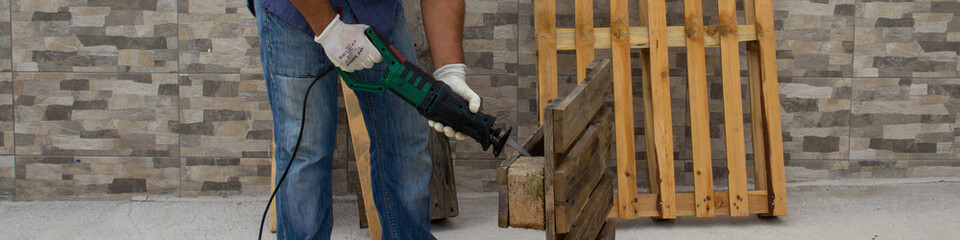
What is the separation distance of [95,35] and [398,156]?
1843mm

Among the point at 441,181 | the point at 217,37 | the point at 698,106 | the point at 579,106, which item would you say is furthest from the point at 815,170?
the point at 217,37

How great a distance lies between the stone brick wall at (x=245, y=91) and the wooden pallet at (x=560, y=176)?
1.49 m

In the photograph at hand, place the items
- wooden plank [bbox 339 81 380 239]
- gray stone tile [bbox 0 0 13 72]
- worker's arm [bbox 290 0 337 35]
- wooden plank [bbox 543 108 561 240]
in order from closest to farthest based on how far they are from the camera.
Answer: wooden plank [bbox 543 108 561 240]
worker's arm [bbox 290 0 337 35]
wooden plank [bbox 339 81 380 239]
gray stone tile [bbox 0 0 13 72]

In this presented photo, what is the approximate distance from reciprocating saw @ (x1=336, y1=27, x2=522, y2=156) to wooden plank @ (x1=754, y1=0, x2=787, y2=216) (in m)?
1.43

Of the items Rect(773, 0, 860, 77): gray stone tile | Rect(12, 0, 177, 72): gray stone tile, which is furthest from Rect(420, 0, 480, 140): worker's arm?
Rect(773, 0, 860, 77): gray stone tile

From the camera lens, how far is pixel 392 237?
226 centimetres

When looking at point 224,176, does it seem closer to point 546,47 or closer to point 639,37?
point 546,47

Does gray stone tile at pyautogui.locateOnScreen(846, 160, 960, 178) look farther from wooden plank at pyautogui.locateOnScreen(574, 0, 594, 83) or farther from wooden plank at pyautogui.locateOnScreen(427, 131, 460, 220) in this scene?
wooden plank at pyautogui.locateOnScreen(427, 131, 460, 220)

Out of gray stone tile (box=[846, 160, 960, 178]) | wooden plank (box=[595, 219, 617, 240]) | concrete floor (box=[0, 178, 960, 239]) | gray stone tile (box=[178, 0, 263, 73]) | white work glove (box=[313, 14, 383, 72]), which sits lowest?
concrete floor (box=[0, 178, 960, 239])

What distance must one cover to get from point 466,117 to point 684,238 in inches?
51.0

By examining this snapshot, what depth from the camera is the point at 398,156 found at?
2176 mm

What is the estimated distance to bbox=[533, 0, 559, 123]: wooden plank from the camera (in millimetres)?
2854

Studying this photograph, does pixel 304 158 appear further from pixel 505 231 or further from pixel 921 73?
pixel 921 73

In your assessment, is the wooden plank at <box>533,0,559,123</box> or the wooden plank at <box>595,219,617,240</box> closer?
the wooden plank at <box>595,219,617,240</box>
